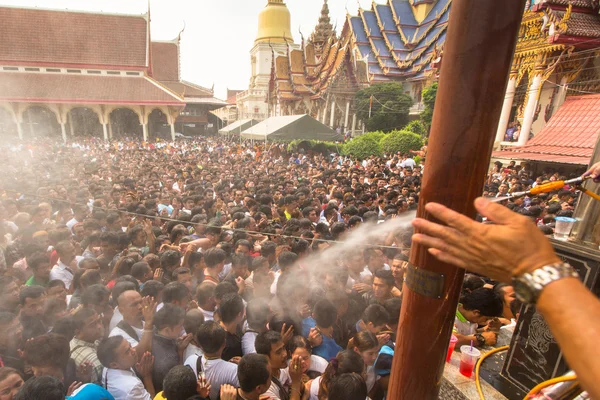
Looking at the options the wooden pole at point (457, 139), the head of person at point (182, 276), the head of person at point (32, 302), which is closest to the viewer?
the wooden pole at point (457, 139)

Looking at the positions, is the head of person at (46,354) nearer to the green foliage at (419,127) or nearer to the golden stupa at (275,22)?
the green foliage at (419,127)

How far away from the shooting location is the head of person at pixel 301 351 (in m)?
2.36

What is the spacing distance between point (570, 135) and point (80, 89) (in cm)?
3210

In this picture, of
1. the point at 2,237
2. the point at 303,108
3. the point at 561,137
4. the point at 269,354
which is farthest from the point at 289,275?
the point at 303,108

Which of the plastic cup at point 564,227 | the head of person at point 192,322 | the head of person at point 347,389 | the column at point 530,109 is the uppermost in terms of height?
the column at point 530,109

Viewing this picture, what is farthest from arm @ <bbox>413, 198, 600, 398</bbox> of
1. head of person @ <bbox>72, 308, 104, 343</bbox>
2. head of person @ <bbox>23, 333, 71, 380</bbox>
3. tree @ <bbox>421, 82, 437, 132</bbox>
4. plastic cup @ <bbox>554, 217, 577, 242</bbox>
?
tree @ <bbox>421, 82, 437, 132</bbox>

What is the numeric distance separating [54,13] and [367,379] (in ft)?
128

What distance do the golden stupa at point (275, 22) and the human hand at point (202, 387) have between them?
49.8m

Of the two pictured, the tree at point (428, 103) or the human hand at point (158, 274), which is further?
the tree at point (428, 103)

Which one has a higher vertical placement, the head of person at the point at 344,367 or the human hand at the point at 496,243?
the human hand at the point at 496,243

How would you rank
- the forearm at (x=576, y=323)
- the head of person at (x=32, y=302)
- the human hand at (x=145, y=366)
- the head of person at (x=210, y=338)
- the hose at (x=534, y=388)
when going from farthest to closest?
1. the head of person at (x=32, y=302)
2. the human hand at (x=145, y=366)
3. the head of person at (x=210, y=338)
4. the hose at (x=534, y=388)
5. the forearm at (x=576, y=323)

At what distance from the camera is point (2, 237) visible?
16.5ft

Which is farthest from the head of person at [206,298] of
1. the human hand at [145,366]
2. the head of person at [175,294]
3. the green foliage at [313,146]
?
the green foliage at [313,146]

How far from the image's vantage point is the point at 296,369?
229cm
